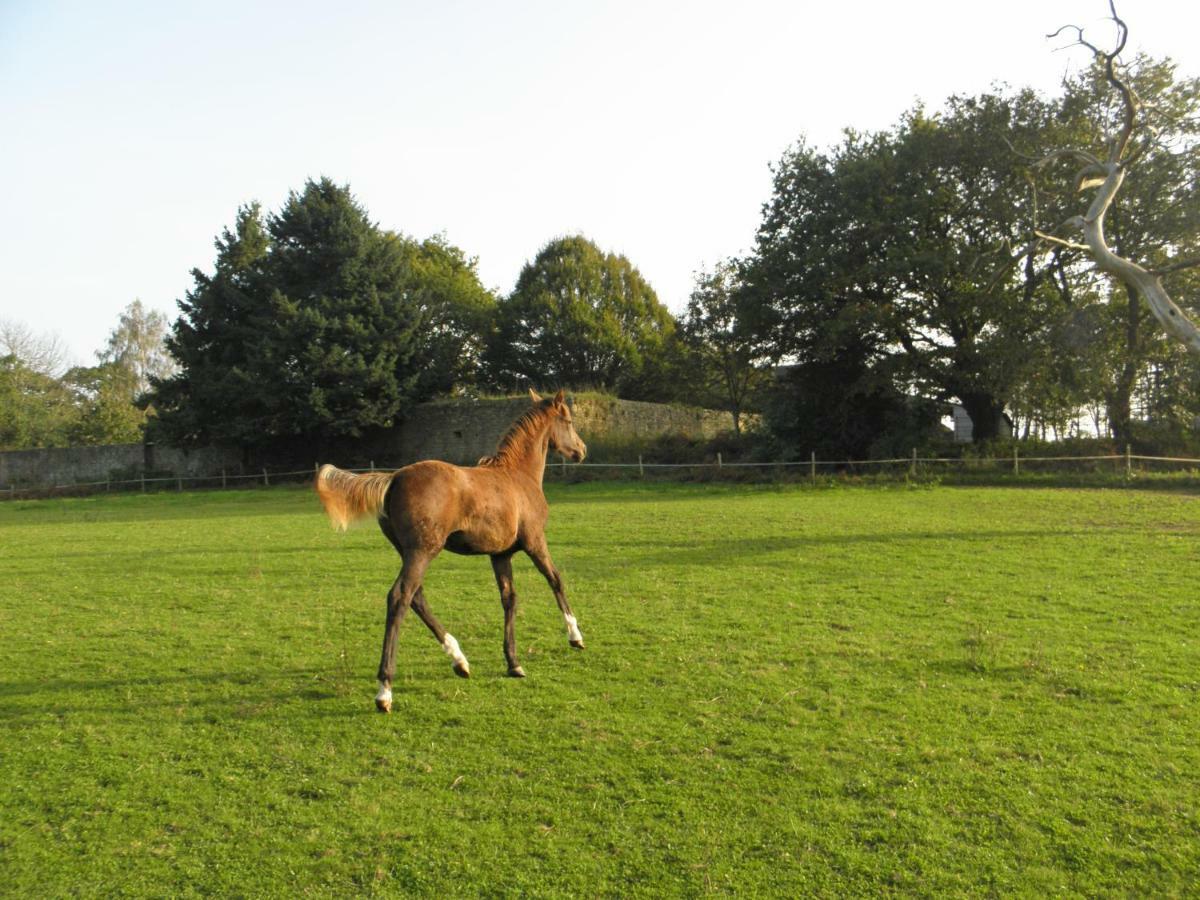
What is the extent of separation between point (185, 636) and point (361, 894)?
18.5 ft

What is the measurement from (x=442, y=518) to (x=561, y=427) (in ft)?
6.88

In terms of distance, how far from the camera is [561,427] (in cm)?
793

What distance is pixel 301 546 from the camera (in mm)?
15273

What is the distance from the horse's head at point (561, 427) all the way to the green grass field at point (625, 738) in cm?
186

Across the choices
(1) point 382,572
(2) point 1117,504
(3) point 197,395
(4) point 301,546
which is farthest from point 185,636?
(3) point 197,395

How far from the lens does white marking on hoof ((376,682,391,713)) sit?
5711 mm

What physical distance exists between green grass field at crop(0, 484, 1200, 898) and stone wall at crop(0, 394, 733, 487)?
75.2ft

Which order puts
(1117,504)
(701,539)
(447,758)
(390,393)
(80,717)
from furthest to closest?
(390,393), (1117,504), (701,539), (80,717), (447,758)

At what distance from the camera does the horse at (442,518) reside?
6.00m

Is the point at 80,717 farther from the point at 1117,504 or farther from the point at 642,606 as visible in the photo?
the point at 1117,504

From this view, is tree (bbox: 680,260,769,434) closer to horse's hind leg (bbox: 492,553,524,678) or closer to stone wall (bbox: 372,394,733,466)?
stone wall (bbox: 372,394,733,466)

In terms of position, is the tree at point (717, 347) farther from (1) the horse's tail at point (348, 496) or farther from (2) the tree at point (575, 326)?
(1) the horse's tail at point (348, 496)

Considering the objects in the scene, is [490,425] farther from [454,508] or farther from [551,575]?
[454,508]

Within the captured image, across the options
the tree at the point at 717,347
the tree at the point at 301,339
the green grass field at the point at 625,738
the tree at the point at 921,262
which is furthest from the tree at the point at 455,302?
the green grass field at the point at 625,738
